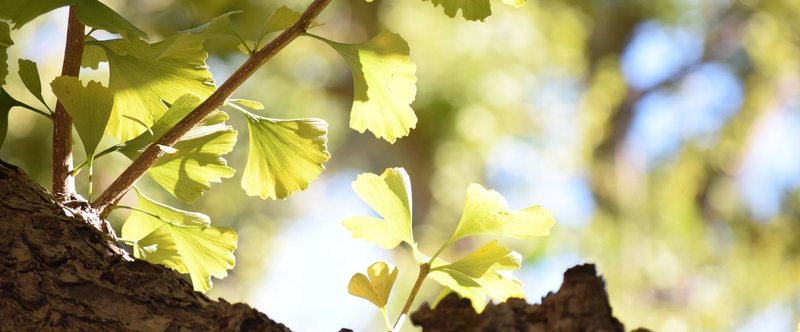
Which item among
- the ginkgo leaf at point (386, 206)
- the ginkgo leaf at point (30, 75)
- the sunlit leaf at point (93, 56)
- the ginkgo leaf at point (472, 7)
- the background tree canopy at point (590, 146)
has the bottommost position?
the ginkgo leaf at point (386, 206)

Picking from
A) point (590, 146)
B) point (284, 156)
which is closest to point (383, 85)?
point (284, 156)

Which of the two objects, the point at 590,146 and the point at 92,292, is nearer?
the point at 92,292

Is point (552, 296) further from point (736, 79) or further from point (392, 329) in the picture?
point (736, 79)

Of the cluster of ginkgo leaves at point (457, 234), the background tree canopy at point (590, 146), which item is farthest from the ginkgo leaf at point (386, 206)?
the background tree canopy at point (590, 146)

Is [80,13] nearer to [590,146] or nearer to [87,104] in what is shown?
[87,104]

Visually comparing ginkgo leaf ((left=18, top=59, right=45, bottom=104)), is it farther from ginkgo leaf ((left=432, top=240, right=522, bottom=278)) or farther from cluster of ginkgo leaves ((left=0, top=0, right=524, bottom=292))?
ginkgo leaf ((left=432, top=240, right=522, bottom=278))

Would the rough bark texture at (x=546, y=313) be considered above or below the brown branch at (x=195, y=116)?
below

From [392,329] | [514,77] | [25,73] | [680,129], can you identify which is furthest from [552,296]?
[680,129]

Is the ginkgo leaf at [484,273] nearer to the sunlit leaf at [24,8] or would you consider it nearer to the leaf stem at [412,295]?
the leaf stem at [412,295]
